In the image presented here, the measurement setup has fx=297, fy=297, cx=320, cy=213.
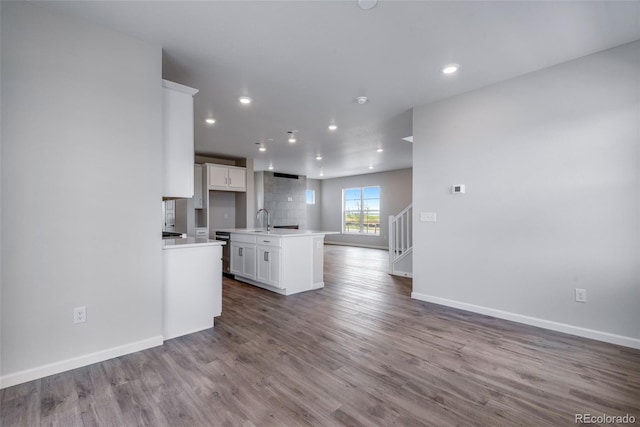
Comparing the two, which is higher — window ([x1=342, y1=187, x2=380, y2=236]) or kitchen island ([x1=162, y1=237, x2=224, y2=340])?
window ([x1=342, y1=187, x2=380, y2=236])

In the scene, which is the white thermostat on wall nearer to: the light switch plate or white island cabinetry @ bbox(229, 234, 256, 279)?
the light switch plate

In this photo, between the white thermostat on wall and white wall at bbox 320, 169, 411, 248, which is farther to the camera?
white wall at bbox 320, 169, 411, 248

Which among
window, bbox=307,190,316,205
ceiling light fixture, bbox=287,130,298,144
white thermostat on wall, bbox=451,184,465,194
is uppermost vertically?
ceiling light fixture, bbox=287,130,298,144

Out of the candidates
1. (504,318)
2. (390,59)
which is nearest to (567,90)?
(390,59)

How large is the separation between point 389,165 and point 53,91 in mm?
8025

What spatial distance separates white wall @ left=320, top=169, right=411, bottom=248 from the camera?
976 centimetres

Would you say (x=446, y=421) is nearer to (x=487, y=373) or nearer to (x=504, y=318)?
(x=487, y=373)

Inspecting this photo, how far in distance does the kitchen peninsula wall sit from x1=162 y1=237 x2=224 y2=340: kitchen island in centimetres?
644

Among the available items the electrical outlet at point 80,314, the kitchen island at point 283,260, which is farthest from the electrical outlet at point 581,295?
the electrical outlet at point 80,314

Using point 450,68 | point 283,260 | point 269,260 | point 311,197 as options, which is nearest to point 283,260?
point 283,260

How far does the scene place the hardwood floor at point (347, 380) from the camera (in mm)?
1729

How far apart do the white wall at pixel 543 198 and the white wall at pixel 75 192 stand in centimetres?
329

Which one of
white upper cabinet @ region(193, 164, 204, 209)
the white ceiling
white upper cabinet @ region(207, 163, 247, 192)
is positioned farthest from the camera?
white upper cabinet @ region(207, 163, 247, 192)

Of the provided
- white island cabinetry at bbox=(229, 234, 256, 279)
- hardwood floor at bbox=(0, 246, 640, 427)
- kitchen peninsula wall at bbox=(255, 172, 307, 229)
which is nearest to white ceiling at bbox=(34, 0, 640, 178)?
white island cabinetry at bbox=(229, 234, 256, 279)
